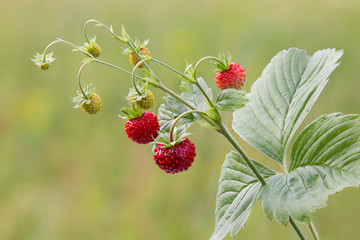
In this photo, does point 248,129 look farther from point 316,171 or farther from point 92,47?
point 92,47

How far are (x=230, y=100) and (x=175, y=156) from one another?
129 millimetres

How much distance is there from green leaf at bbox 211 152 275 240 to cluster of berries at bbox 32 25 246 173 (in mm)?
144

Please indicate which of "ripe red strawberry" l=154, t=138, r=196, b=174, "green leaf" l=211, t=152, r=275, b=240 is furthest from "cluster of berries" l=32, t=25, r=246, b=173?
"green leaf" l=211, t=152, r=275, b=240

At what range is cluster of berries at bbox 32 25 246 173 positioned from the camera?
0.82 m

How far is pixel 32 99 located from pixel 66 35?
54 centimetres

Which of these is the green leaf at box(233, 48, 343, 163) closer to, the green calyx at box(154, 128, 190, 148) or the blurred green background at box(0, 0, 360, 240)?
the green calyx at box(154, 128, 190, 148)

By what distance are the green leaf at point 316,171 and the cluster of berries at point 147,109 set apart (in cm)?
16

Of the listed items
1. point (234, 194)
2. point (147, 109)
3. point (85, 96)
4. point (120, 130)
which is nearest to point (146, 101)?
point (147, 109)

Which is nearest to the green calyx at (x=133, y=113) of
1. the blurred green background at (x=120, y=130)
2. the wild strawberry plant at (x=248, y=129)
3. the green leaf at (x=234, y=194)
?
the wild strawberry plant at (x=248, y=129)

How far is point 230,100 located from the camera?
0.82 m

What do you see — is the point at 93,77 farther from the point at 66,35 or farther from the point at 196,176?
the point at 196,176

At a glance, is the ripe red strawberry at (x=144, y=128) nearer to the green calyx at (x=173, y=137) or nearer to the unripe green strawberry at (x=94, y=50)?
the green calyx at (x=173, y=137)

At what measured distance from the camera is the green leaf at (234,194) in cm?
91

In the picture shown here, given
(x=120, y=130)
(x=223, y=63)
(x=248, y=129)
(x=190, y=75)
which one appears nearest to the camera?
Answer: (x=190, y=75)
